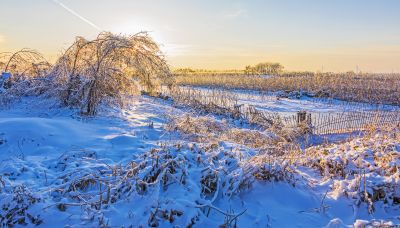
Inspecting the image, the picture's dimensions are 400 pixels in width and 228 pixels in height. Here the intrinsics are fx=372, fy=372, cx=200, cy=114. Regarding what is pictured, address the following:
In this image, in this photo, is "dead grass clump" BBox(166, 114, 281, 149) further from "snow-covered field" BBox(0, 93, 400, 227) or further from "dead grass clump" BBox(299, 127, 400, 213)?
"dead grass clump" BBox(299, 127, 400, 213)

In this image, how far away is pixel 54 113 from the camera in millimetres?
9320

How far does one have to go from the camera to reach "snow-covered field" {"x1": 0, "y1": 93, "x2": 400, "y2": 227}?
4051 mm

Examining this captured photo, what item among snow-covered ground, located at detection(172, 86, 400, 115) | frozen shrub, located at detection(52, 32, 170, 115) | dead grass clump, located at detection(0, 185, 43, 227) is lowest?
snow-covered ground, located at detection(172, 86, 400, 115)

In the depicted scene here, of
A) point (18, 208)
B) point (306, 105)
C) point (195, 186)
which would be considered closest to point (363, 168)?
point (195, 186)

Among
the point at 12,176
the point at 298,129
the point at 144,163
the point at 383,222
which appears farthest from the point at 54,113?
the point at 383,222

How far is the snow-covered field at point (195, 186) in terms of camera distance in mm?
4051

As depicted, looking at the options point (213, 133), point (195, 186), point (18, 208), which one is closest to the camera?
point (18, 208)

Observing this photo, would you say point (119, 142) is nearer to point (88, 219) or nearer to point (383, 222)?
point (88, 219)

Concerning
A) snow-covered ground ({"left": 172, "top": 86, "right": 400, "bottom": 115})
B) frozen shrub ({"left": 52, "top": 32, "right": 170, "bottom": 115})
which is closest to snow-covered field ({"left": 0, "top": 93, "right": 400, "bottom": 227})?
frozen shrub ({"left": 52, "top": 32, "right": 170, "bottom": 115})

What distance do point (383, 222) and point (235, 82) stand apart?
28.1 m

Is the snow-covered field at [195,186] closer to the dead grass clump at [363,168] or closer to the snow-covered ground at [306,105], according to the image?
the dead grass clump at [363,168]

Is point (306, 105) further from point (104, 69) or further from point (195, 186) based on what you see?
point (195, 186)

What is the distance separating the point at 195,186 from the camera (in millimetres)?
4520

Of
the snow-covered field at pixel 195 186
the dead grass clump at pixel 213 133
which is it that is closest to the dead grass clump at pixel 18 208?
the snow-covered field at pixel 195 186
